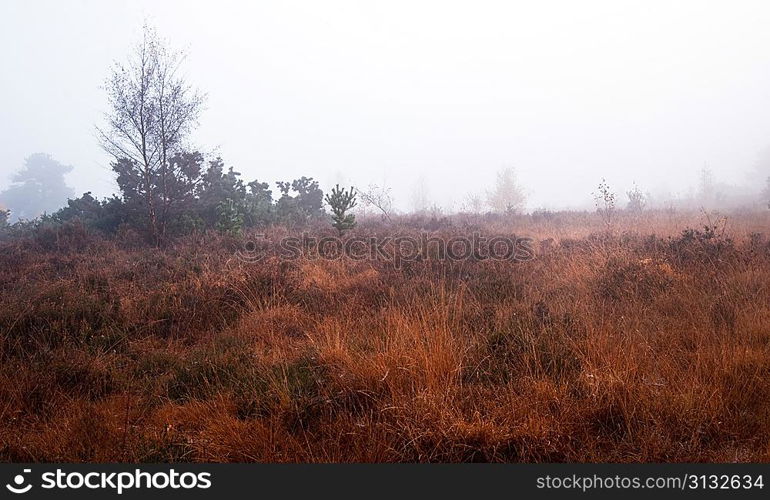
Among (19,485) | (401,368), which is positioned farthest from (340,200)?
(19,485)

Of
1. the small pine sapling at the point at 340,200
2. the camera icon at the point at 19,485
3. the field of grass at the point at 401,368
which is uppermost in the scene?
the small pine sapling at the point at 340,200

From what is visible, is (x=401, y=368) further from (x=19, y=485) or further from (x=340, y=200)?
(x=340, y=200)

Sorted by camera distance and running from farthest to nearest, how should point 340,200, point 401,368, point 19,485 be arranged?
point 340,200 → point 401,368 → point 19,485

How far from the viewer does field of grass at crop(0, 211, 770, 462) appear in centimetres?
214

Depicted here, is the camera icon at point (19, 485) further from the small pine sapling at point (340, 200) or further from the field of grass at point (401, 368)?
the small pine sapling at point (340, 200)

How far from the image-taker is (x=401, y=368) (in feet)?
9.36

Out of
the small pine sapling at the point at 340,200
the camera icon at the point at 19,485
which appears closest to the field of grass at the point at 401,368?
the camera icon at the point at 19,485

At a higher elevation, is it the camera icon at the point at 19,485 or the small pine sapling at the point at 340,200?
the small pine sapling at the point at 340,200

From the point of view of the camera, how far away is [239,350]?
374 centimetres

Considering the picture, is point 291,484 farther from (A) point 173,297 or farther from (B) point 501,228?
(B) point 501,228

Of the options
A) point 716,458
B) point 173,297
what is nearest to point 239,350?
point 173,297

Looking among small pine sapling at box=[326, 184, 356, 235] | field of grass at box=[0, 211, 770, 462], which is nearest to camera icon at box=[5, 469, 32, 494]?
field of grass at box=[0, 211, 770, 462]

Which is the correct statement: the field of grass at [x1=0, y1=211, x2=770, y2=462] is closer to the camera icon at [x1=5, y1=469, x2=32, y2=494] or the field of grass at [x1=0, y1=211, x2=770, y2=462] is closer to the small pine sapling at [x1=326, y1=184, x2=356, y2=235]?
the camera icon at [x1=5, y1=469, x2=32, y2=494]

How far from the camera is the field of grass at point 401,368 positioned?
2.14m
